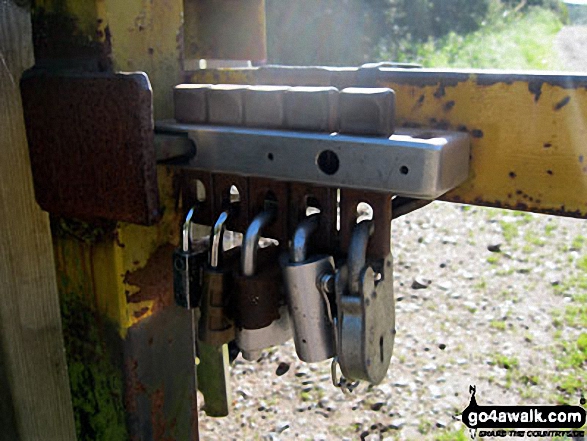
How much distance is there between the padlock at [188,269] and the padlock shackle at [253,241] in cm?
8

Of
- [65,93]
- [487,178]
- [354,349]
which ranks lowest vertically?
[354,349]

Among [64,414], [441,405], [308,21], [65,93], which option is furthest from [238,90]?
[308,21]

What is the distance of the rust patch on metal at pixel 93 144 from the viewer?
904mm

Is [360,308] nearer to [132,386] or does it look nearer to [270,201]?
[270,201]

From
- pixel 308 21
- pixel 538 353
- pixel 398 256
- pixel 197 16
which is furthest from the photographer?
pixel 308 21

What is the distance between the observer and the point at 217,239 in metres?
1.00

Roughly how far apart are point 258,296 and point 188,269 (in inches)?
4.6

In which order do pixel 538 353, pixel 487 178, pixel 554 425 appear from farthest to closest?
pixel 538 353, pixel 554 425, pixel 487 178

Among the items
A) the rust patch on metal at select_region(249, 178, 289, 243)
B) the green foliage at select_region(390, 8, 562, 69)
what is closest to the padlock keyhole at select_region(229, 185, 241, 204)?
the rust patch on metal at select_region(249, 178, 289, 243)

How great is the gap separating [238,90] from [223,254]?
0.26 meters

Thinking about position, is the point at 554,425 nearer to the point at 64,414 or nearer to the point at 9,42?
the point at 64,414

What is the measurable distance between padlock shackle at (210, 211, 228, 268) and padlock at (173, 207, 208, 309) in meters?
0.02

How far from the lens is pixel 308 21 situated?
10.5m

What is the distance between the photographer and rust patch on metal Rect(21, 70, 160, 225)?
0.90 meters
